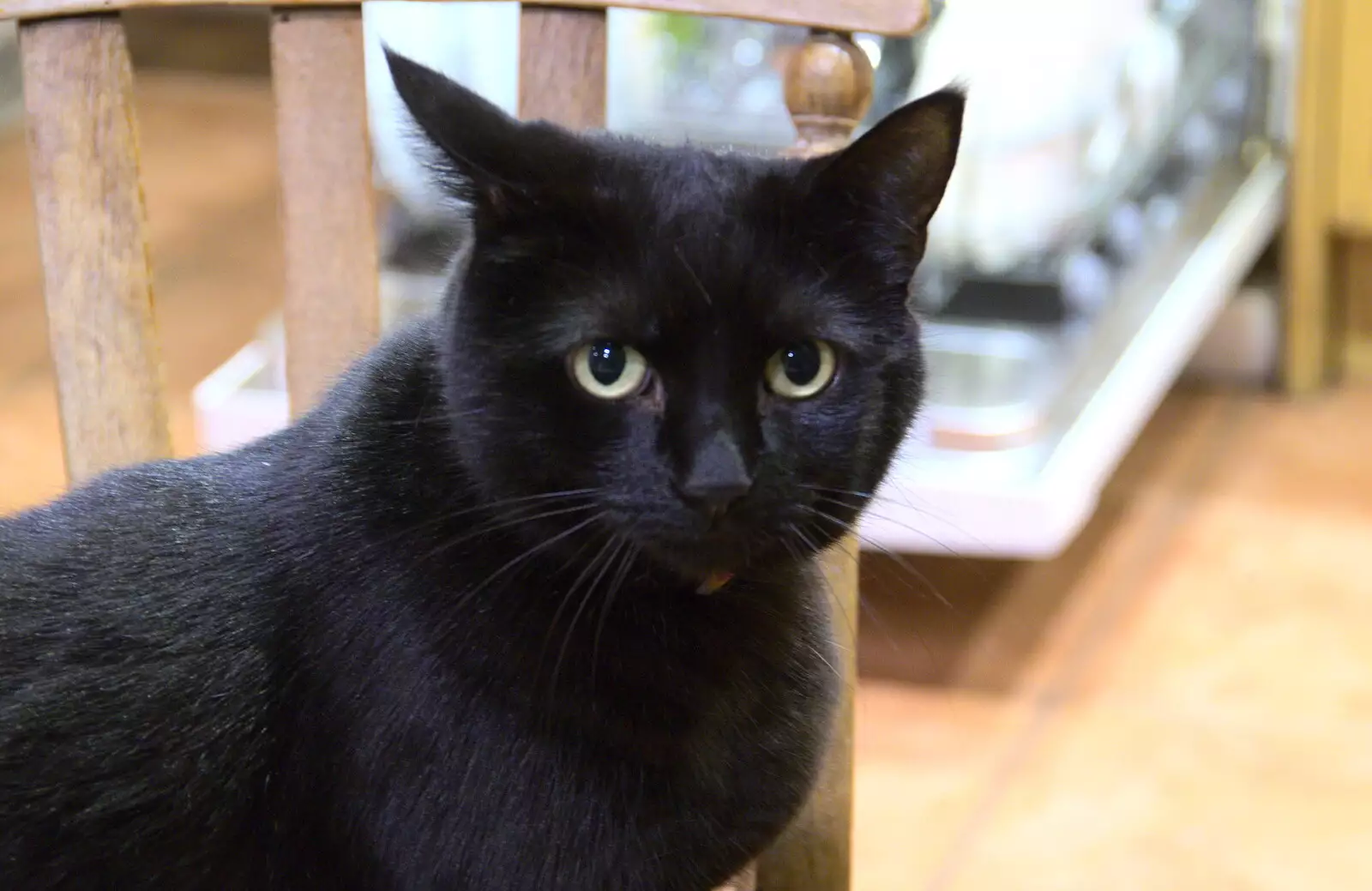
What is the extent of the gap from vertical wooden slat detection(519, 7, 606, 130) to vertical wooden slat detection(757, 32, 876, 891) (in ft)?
0.37

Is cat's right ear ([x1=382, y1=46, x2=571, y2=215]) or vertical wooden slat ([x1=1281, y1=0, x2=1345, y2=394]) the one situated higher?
cat's right ear ([x1=382, y1=46, x2=571, y2=215])

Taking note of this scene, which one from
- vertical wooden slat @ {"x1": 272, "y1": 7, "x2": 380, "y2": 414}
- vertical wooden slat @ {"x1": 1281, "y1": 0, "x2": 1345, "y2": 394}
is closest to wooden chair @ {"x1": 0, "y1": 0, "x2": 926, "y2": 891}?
vertical wooden slat @ {"x1": 272, "y1": 7, "x2": 380, "y2": 414}

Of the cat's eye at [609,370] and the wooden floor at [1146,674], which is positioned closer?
the cat's eye at [609,370]

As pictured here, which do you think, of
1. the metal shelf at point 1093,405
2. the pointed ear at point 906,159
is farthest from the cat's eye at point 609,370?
the metal shelf at point 1093,405

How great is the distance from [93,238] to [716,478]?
1.44ft

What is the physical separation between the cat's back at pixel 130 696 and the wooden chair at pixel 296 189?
189 millimetres

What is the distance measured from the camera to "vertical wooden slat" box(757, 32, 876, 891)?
28.8 inches

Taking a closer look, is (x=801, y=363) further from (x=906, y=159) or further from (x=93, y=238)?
(x=93, y=238)

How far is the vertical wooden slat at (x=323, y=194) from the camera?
81cm

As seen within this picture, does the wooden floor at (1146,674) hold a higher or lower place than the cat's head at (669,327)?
lower

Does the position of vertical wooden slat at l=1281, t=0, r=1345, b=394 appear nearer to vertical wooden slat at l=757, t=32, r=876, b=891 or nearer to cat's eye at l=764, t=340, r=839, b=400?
vertical wooden slat at l=757, t=32, r=876, b=891

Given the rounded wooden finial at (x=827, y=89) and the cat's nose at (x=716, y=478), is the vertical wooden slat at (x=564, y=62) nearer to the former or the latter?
the rounded wooden finial at (x=827, y=89)

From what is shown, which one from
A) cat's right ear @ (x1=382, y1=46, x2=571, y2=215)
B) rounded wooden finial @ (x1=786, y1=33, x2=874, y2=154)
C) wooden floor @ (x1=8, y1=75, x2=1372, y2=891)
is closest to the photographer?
cat's right ear @ (x1=382, y1=46, x2=571, y2=215)

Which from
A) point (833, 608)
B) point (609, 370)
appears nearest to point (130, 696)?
point (609, 370)
